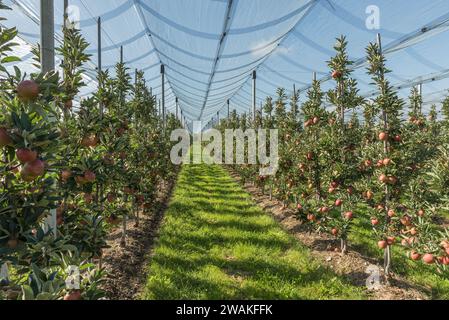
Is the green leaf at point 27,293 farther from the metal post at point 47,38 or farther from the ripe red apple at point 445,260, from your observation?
the ripe red apple at point 445,260

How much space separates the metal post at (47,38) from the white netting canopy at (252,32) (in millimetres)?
3437

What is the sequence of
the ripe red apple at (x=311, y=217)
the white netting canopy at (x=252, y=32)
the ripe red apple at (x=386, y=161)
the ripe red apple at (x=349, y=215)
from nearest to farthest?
the ripe red apple at (x=386, y=161)
the ripe red apple at (x=349, y=215)
the ripe red apple at (x=311, y=217)
the white netting canopy at (x=252, y=32)

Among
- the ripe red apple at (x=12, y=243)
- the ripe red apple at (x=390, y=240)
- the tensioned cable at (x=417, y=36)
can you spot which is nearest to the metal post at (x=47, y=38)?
the ripe red apple at (x=12, y=243)

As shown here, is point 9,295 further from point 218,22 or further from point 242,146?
point 242,146

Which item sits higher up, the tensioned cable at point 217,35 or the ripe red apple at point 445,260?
the tensioned cable at point 217,35

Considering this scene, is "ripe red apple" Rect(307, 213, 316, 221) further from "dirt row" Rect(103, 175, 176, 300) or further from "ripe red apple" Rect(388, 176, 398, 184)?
"dirt row" Rect(103, 175, 176, 300)

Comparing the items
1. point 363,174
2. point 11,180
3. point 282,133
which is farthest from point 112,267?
point 282,133

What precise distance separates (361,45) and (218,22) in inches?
174

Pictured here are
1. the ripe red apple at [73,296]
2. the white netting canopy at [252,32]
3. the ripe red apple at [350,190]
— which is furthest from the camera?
the white netting canopy at [252,32]

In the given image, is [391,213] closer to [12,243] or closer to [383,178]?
[383,178]

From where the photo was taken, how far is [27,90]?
5.71 ft

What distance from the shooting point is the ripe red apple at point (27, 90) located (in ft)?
5.70

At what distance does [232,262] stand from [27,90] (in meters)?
4.34

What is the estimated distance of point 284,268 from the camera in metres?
5.00
